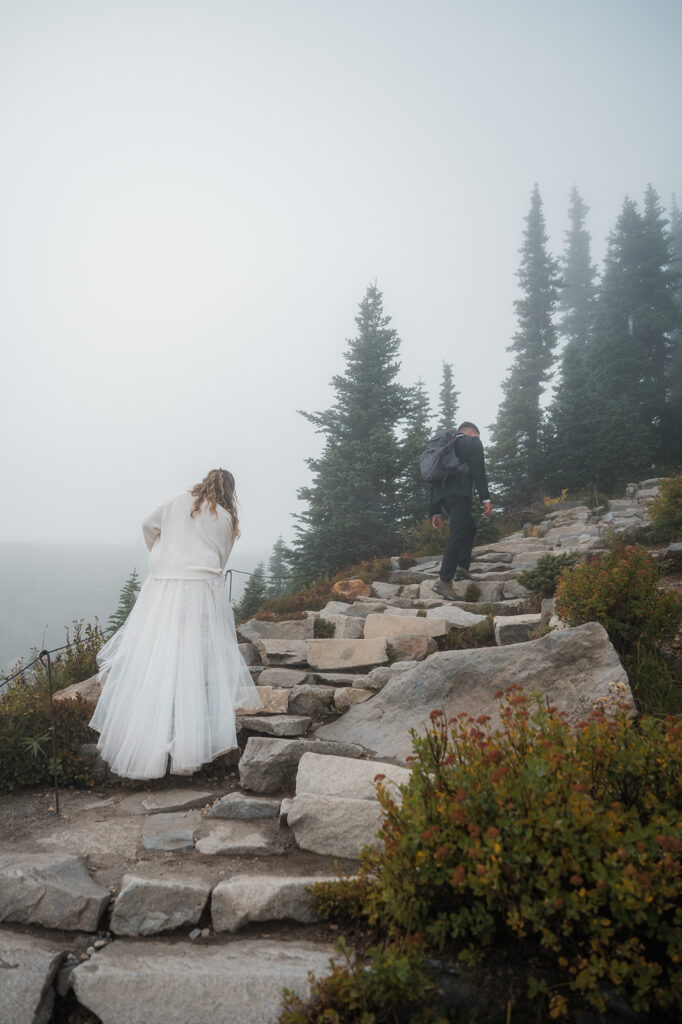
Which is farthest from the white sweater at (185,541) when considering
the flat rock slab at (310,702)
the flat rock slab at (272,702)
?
the flat rock slab at (310,702)

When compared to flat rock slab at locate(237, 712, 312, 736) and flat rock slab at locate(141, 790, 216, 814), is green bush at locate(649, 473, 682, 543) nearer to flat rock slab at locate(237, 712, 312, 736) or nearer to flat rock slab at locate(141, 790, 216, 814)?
flat rock slab at locate(237, 712, 312, 736)

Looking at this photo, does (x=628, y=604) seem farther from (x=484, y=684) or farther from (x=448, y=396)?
(x=448, y=396)

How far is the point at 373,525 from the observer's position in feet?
47.0

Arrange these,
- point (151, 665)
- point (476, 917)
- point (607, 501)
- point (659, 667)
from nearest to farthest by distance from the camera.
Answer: point (476, 917)
point (659, 667)
point (151, 665)
point (607, 501)

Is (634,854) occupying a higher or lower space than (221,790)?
higher

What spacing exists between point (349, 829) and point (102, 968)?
1.50 meters

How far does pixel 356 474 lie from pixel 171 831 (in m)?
10.9

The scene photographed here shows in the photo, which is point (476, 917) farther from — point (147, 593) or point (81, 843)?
point (147, 593)

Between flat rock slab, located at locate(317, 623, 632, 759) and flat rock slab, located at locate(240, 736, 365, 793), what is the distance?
0.76m

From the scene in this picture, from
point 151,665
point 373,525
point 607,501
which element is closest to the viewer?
point 151,665

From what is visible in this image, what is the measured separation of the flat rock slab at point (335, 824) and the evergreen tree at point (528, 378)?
57.2ft

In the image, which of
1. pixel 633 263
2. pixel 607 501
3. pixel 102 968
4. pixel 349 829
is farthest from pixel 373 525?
pixel 633 263

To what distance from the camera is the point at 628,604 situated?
489 centimetres

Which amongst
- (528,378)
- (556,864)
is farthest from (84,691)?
(528,378)
